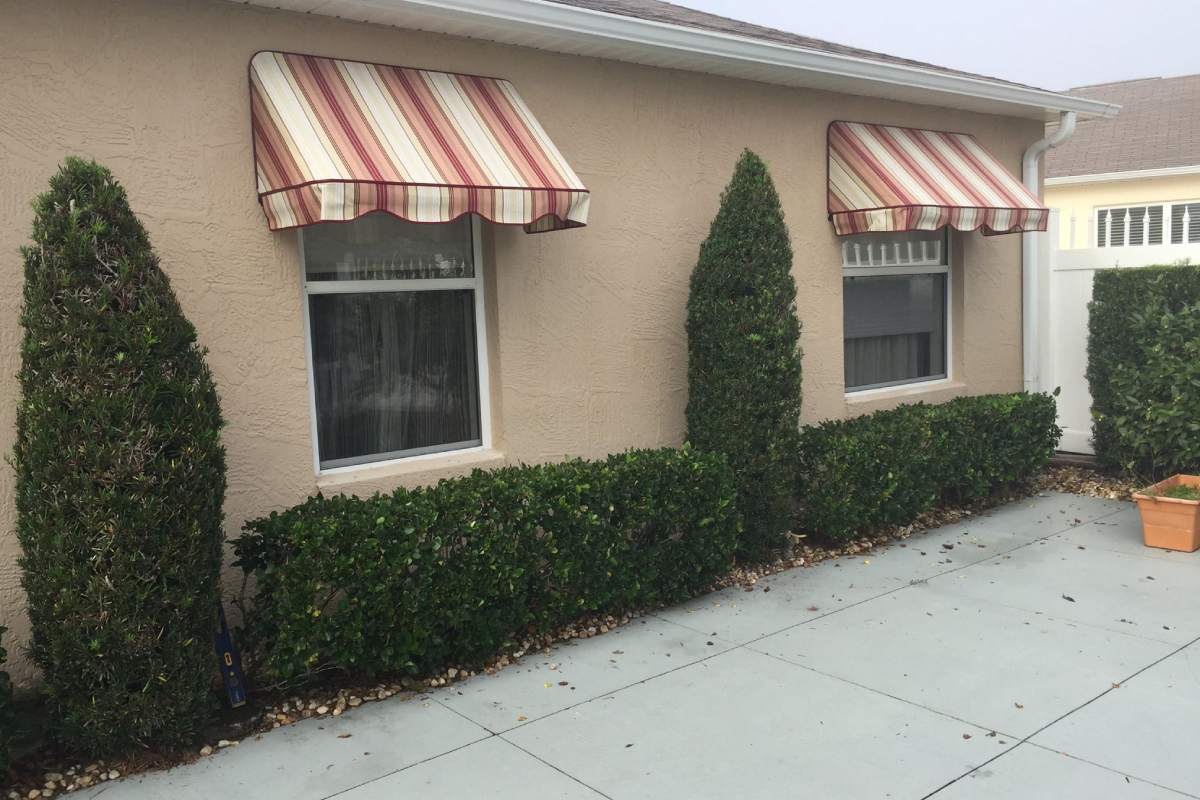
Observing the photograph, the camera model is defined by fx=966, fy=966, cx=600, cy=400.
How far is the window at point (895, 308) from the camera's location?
8.48 metres

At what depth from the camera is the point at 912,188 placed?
25.3ft

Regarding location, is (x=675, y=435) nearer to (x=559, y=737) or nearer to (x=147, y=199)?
(x=559, y=737)

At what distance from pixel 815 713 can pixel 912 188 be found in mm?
4719

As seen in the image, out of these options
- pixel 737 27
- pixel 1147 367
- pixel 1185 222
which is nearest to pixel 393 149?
pixel 737 27

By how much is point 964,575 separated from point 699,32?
13.4ft

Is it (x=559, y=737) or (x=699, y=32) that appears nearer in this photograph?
(x=559, y=737)

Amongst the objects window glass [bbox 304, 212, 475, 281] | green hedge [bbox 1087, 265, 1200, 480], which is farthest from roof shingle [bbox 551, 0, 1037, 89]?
window glass [bbox 304, 212, 475, 281]

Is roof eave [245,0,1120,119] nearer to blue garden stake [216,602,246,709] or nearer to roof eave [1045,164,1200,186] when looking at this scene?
blue garden stake [216,602,246,709]

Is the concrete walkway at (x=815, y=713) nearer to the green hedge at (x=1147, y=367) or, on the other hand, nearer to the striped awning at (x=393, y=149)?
the green hedge at (x=1147, y=367)

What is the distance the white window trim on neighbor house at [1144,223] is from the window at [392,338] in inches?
579

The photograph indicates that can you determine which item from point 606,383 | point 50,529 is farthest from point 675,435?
point 50,529

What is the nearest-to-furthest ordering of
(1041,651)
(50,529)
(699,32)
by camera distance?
1. (50,529)
2. (1041,651)
3. (699,32)

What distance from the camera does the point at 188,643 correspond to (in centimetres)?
417

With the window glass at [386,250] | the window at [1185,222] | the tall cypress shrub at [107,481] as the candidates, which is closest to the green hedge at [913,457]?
the window glass at [386,250]
